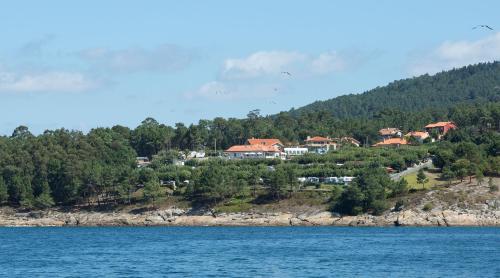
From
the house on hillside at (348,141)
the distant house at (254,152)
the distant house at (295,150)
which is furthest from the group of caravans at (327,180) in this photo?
the house on hillside at (348,141)

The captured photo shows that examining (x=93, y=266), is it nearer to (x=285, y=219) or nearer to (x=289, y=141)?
(x=285, y=219)

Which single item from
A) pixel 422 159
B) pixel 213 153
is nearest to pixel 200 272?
pixel 422 159

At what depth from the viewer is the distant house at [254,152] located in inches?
6403

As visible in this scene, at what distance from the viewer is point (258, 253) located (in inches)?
2844

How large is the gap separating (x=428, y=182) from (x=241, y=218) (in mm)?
22854

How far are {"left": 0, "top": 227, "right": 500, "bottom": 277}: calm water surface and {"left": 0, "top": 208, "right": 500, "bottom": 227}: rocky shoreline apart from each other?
519cm

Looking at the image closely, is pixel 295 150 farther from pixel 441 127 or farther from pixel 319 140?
pixel 441 127

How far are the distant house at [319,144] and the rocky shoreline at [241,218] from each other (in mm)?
52574

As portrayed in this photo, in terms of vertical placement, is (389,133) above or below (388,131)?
below

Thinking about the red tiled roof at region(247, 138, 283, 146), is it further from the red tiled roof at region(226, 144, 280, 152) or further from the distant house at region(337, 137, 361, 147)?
the distant house at region(337, 137, 361, 147)

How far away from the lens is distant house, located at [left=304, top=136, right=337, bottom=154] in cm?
17238

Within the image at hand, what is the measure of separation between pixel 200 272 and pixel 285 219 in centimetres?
5703

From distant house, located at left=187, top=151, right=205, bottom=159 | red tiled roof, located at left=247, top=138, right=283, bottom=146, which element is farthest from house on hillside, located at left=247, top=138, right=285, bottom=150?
distant house, located at left=187, top=151, right=205, bottom=159

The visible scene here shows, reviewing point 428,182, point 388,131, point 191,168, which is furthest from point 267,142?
point 428,182
